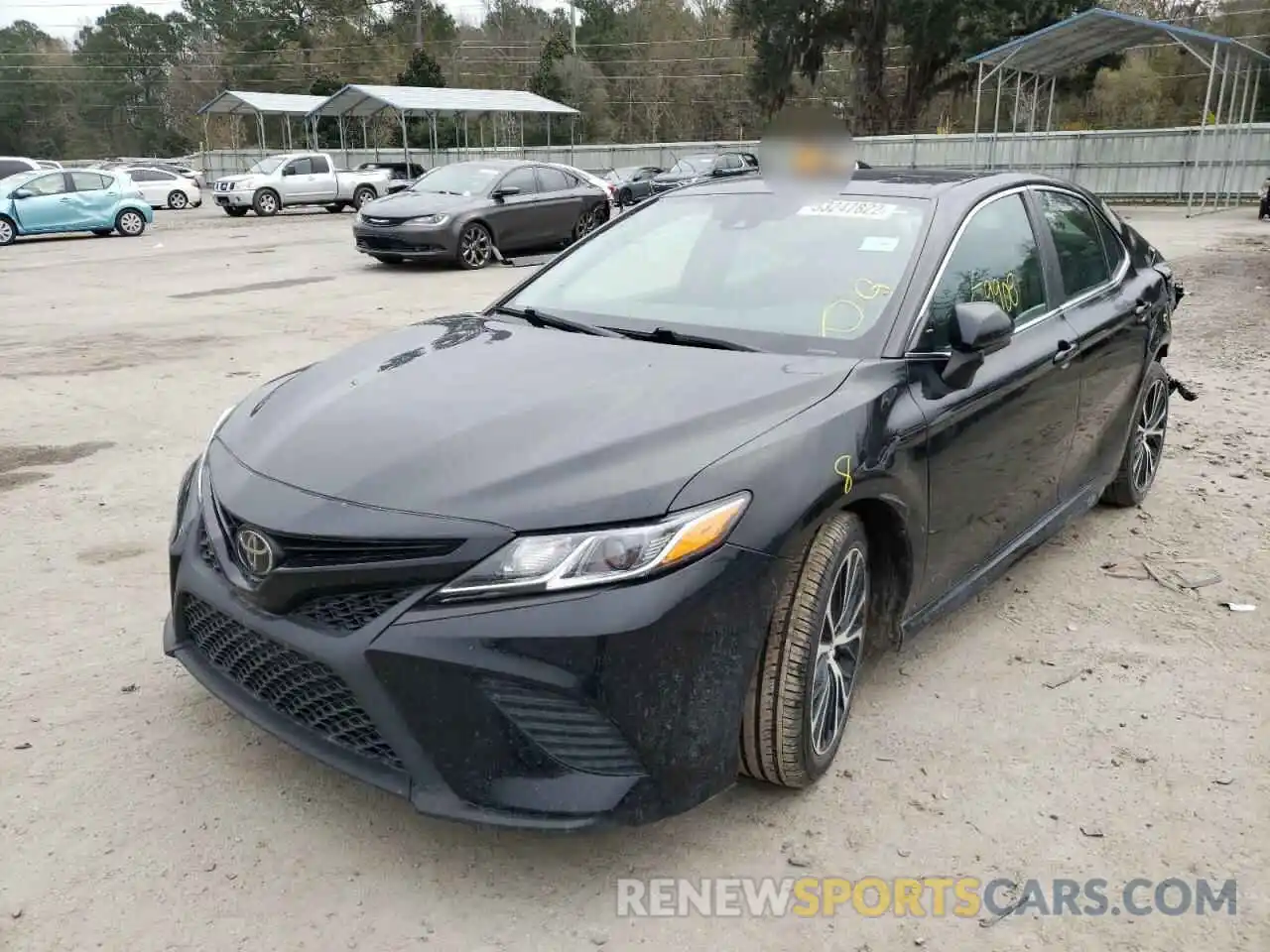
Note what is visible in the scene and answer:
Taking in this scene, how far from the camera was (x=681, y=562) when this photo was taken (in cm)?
229

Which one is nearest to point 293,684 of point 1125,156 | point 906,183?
point 906,183

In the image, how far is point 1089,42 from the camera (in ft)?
82.5

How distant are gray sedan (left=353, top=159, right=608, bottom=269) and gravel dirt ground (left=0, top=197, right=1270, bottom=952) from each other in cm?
990

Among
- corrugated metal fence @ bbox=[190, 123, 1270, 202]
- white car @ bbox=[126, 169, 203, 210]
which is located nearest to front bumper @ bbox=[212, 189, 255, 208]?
white car @ bbox=[126, 169, 203, 210]

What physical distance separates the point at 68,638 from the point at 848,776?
2.74 m

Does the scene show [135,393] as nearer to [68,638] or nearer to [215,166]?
[68,638]

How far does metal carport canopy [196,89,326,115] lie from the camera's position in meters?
39.9

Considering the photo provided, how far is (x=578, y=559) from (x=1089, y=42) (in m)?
27.7

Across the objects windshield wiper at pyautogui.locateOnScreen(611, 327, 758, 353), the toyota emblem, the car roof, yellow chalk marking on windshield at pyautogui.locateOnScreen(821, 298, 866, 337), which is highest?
the car roof

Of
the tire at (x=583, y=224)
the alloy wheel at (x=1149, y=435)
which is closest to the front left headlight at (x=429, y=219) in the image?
the tire at (x=583, y=224)

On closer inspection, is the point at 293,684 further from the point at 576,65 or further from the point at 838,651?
the point at 576,65

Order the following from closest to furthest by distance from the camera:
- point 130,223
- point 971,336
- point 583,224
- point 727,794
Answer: point 727,794
point 971,336
point 583,224
point 130,223

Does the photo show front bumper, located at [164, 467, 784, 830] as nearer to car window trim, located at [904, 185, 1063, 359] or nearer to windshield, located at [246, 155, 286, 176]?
car window trim, located at [904, 185, 1063, 359]

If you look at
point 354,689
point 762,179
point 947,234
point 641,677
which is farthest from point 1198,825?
point 762,179
